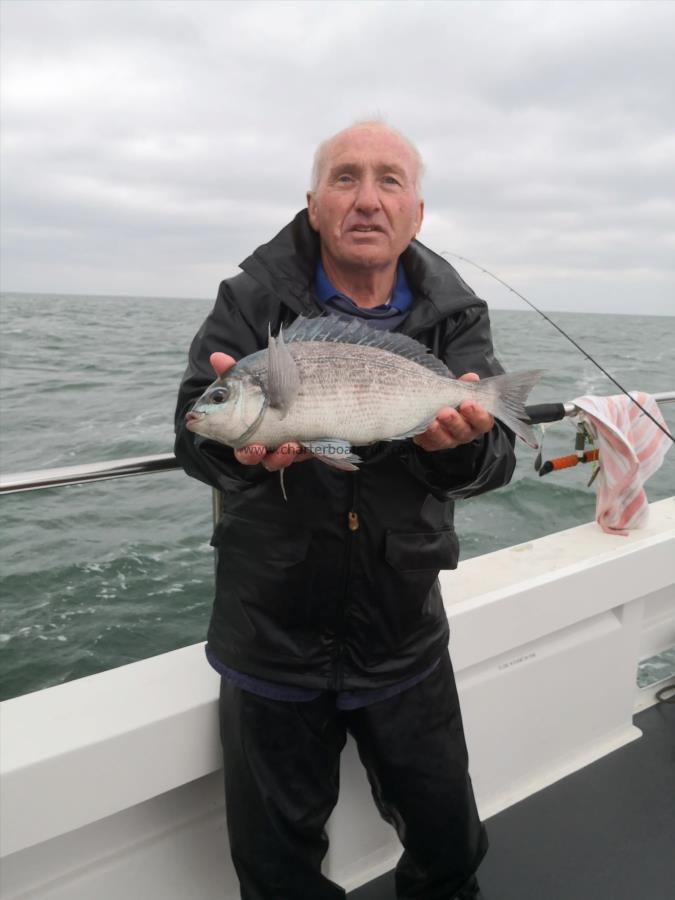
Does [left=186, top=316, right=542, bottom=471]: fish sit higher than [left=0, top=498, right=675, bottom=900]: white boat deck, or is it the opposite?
[left=186, top=316, right=542, bottom=471]: fish

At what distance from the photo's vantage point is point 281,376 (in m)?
1.57

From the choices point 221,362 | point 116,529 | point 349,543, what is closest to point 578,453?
point 349,543

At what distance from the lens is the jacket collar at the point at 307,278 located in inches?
71.1

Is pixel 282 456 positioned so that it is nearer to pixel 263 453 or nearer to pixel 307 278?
pixel 263 453

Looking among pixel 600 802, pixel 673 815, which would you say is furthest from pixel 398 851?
pixel 673 815

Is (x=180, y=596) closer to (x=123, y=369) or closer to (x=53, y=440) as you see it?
(x=53, y=440)

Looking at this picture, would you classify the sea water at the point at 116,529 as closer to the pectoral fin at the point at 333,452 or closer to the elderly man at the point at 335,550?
the elderly man at the point at 335,550

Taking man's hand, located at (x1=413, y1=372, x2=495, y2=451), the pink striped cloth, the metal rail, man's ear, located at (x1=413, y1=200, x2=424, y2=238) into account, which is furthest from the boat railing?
the pink striped cloth

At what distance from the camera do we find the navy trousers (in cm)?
179

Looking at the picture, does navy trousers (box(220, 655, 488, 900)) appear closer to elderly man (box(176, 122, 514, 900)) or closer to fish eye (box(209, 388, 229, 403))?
elderly man (box(176, 122, 514, 900))

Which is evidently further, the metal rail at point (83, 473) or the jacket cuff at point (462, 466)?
the metal rail at point (83, 473)

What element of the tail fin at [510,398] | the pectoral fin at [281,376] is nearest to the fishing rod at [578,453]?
the tail fin at [510,398]

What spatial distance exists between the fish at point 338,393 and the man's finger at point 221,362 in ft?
0.05

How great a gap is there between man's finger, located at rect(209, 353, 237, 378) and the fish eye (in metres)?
0.06
